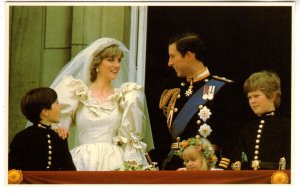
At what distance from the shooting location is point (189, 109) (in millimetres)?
10508

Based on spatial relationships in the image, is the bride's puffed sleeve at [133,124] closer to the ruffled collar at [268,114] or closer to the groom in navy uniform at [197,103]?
the groom in navy uniform at [197,103]

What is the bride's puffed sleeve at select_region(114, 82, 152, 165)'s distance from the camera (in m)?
10.4

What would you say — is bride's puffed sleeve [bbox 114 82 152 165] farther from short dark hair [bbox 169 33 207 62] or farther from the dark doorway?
short dark hair [bbox 169 33 207 62]

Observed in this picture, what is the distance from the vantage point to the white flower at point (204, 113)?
1045cm

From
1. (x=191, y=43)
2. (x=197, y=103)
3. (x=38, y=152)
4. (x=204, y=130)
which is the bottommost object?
(x=38, y=152)

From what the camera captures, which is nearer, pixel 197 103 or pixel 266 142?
pixel 266 142

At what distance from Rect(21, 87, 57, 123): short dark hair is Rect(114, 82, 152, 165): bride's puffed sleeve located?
71 centimetres

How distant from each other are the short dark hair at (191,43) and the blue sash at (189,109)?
0.97 ft

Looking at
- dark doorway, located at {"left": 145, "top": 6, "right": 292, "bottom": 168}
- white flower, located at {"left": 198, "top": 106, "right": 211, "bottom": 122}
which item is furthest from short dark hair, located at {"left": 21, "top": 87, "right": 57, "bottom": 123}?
white flower, located at {"left": 198, "top": 106, "right": 211, "bottom": 122}

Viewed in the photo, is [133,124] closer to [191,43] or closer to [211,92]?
[211,92]

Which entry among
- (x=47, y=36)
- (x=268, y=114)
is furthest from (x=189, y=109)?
(x=47, y=36)

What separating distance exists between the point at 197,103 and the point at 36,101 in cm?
163

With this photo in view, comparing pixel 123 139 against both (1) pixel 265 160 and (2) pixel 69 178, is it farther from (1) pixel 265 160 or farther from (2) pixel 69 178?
(1) pixel 265 160

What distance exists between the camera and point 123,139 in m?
10.4
